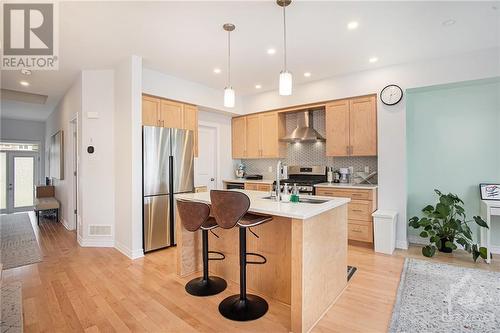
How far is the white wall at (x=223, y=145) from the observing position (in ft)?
18.2

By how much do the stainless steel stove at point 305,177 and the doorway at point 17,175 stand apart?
7401mm

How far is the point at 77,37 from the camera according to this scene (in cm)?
296

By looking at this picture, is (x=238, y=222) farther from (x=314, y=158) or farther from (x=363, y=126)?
(x=314, y=158)

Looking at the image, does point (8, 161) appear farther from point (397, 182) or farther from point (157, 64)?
point (397, 182)

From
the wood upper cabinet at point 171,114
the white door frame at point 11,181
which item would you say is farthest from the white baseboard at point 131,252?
the white door frame at point 11,181

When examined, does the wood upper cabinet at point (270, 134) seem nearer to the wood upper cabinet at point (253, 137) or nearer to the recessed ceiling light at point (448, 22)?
the wood upper cabinet at point (253, 137)

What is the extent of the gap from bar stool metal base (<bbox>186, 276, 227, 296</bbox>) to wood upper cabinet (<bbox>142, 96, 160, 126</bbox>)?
2505 millimetres

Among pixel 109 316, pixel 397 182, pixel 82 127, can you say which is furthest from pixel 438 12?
pixel 82 127

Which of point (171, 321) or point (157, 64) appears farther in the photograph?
point (157, 64)

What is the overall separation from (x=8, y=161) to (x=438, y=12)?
9.69 meters

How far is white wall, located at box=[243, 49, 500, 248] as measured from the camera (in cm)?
331

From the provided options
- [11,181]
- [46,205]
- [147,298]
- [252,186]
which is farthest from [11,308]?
[11,181]

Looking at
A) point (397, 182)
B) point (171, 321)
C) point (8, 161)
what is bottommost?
point (171, 321)

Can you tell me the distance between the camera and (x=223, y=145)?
574 centimetres
